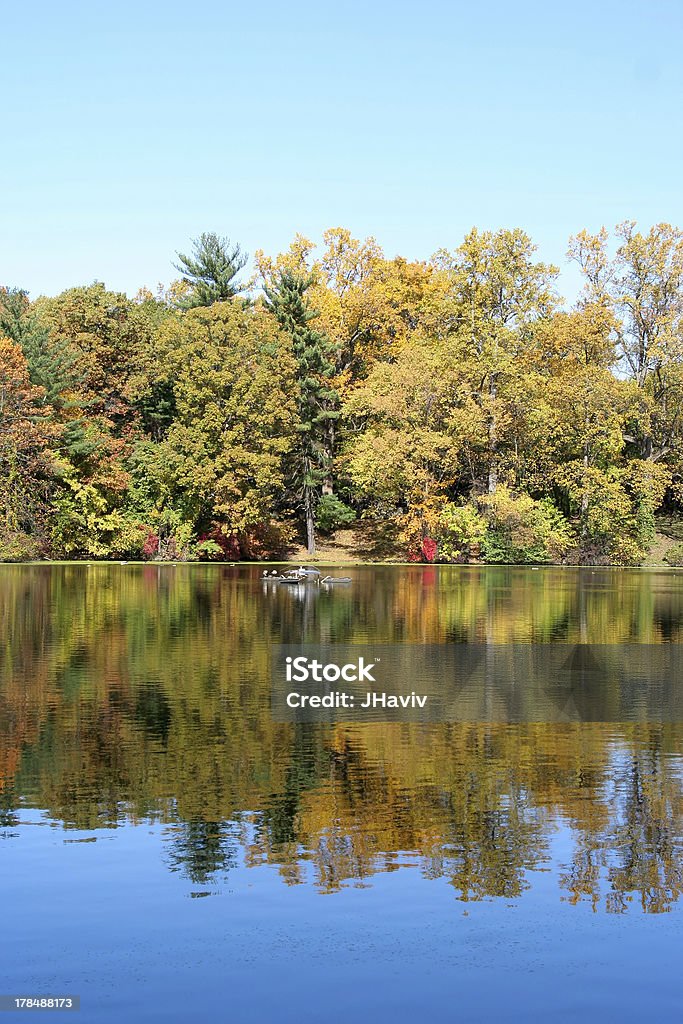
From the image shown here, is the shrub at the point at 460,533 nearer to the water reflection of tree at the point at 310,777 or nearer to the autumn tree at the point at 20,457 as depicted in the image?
the autumn tree at the point at 20,457

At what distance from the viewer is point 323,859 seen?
11.1 meters

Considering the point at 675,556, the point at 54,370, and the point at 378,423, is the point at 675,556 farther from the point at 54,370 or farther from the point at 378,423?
the point at 54,370

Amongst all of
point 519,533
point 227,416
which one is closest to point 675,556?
point 519,533

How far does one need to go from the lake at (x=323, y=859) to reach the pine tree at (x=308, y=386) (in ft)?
182

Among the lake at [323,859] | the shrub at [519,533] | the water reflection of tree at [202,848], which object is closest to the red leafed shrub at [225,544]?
the shrub at [519,533]

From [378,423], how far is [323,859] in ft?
221

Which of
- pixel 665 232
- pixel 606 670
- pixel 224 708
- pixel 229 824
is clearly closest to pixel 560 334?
pixel 665 232

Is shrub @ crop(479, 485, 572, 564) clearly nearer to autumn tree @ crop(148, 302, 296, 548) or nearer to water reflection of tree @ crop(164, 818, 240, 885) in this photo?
autumn tree @ crop(148, 302, 296, 548)

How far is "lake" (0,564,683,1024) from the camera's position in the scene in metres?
8.41

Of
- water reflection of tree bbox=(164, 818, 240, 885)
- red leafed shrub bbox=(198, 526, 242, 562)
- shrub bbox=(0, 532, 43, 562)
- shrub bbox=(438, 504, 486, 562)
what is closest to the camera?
water reflection of tree bbox=(164, 818, 240, 885)

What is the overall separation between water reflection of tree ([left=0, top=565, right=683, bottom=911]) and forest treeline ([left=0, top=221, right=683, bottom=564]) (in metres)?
43.3

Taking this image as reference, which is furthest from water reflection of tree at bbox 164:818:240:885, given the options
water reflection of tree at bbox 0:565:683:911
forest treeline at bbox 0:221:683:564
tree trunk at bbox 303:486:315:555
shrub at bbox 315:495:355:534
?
shrub at bbox 315:495:355:534

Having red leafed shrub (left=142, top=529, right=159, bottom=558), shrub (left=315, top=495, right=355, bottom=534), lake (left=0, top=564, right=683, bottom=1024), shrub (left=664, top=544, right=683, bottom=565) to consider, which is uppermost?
shrub (left=315, top=495, right=355, bottom=534)

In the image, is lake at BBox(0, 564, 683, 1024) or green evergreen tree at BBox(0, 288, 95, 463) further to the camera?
green evergreen tree at BBox(0, 288, 95, 463)
